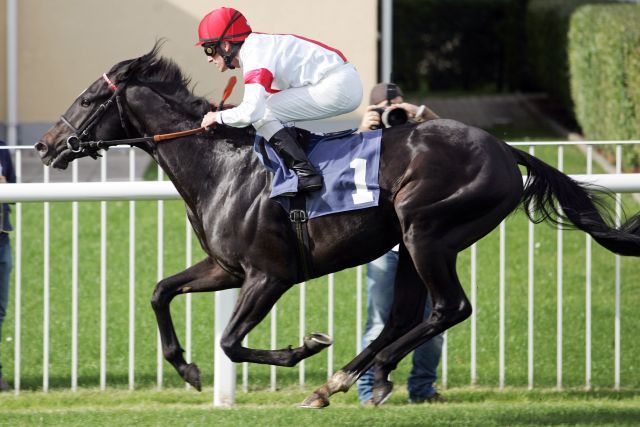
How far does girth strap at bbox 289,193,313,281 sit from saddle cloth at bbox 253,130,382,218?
2 cm

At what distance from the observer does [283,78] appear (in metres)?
5.24

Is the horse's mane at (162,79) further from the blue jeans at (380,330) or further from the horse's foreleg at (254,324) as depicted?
the blue jeans at (380,330)

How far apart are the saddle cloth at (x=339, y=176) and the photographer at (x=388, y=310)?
2.92 ft

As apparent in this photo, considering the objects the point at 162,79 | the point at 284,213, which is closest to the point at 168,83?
the point at 162,79

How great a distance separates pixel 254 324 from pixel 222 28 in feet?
4.18

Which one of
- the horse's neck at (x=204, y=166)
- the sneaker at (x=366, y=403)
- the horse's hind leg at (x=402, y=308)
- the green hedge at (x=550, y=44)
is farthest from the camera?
the green hedge at (x=550, y=44)

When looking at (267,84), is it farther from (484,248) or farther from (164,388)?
(484,248)

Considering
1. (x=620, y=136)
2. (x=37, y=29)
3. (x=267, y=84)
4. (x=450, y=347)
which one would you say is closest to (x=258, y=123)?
(x=267, y=84)

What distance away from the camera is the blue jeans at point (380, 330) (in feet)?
20.3

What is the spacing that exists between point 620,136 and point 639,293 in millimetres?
3080

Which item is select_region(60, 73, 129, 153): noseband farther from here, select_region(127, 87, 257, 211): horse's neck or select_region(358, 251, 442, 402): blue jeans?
select_region(358, 251, 442, 402): blue jeans

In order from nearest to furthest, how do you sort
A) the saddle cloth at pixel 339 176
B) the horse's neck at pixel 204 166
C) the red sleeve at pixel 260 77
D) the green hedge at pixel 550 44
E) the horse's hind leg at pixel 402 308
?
the red sleeve at pixel 260 77 → the saddle cloth at pixel 339 176 → the horse's neck at pixel 204 166 → the horse's hind leg at pixel 402 308 → the green hedge at pixel 550 44

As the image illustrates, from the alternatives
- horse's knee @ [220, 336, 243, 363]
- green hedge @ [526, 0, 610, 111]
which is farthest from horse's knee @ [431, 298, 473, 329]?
green hedge @ [526, 0, 610, 111]

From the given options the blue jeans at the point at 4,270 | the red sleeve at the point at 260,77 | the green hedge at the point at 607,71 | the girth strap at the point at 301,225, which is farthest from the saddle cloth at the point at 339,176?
the green hedge at the point at 607,71
